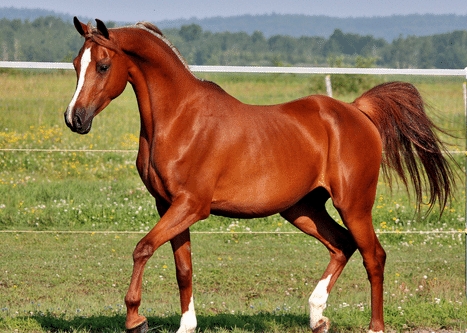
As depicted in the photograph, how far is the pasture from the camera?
20.3 feet

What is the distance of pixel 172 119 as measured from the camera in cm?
498

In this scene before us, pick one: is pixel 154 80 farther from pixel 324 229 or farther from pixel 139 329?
pixel 324 229

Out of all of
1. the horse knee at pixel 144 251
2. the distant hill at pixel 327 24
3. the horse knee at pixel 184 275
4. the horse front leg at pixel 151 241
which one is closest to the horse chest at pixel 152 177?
the horse front leg at pixel 151 241

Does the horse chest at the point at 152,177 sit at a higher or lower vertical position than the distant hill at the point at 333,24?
higher

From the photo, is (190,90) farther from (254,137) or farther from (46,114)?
(46,114)

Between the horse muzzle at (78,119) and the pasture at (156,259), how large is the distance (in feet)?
5.58

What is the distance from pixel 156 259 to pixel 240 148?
4030 millimetres

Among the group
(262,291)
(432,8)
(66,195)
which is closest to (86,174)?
(66,195)

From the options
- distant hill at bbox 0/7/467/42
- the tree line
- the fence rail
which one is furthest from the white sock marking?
distant hill at bbox 0/7/467/42

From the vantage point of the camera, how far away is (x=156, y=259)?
8898mm

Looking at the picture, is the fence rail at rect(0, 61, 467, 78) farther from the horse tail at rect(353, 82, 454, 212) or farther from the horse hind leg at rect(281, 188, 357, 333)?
the horse hind leg at rect(281, 188, 357, 333)

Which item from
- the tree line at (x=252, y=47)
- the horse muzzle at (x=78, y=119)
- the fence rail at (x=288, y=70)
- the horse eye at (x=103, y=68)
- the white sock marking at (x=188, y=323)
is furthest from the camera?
the tree line at (x=252, y=47)

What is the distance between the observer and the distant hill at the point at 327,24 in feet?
548

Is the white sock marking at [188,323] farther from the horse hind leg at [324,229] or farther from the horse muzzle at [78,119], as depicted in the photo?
the horse muzzle at [78,119]
